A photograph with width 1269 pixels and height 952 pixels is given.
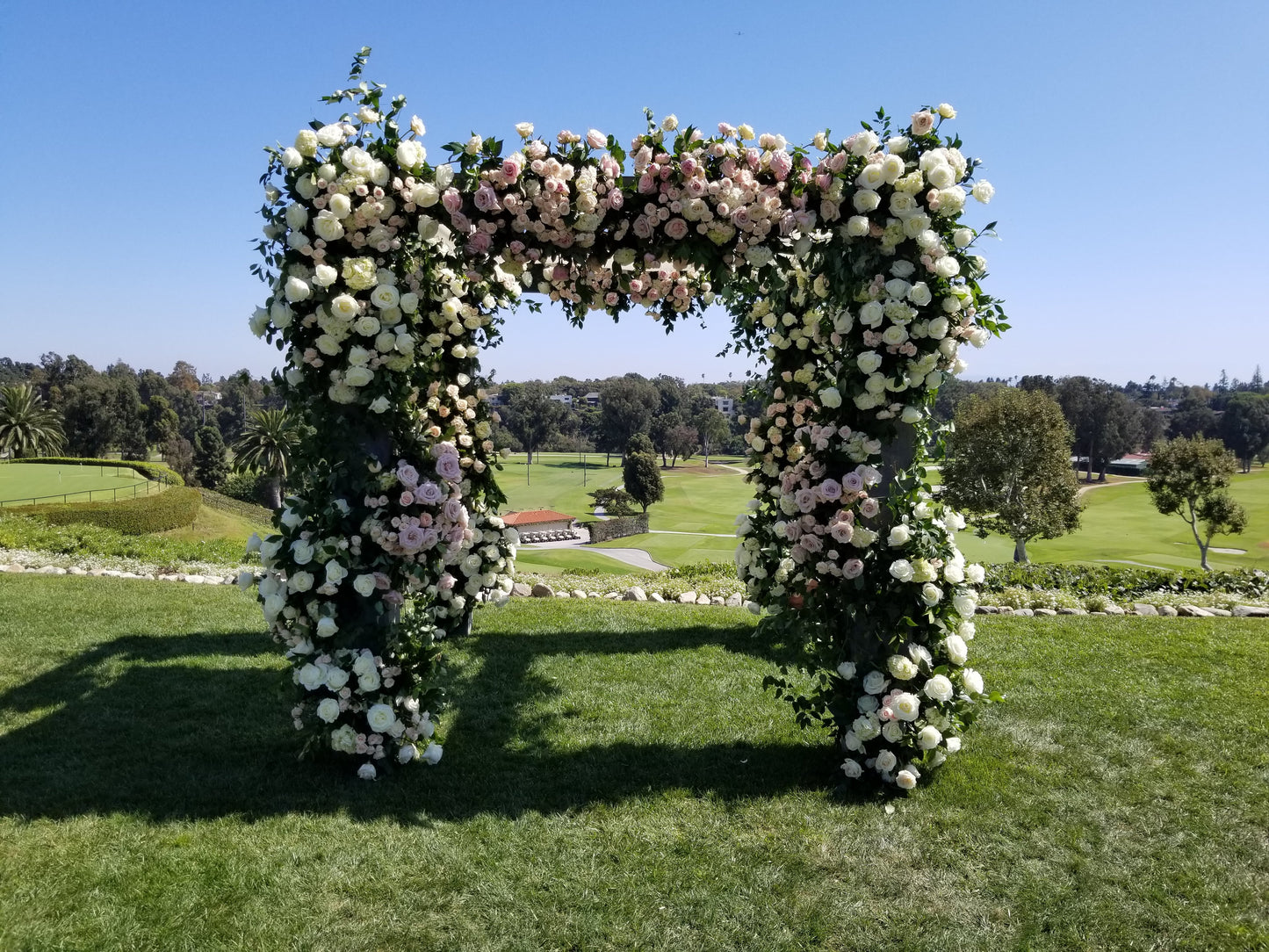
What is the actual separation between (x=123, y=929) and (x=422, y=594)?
2.80 m

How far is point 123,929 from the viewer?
3.15m

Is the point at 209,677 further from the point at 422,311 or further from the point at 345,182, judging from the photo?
the point at 345,182

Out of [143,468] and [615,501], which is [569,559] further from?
[143,468]

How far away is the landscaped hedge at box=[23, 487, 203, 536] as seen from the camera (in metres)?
18.8

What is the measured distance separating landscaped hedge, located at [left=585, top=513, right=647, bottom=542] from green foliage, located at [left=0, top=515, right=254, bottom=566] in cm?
2638

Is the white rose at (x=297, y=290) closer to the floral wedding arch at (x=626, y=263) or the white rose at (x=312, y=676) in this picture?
the floral wedding arch at (x=626, y=263)

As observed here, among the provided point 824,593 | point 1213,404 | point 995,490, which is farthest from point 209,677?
point 1213,404

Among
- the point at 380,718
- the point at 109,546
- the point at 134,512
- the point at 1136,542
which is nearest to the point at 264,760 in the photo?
the point at 380,718

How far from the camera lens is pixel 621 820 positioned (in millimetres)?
4180

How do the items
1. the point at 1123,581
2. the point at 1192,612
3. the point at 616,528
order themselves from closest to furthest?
the point at 1192,612 < the point at 1123,581 < the point at 616,528

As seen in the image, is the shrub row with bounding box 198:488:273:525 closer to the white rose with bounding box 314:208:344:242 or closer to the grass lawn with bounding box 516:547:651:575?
the grass lawn with bounding box 516:547:651:575

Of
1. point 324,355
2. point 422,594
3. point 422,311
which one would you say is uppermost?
point 422,311

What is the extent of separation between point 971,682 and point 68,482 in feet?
108

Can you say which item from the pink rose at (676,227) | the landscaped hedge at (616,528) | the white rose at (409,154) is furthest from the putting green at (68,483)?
the pink rose at (676,227)
